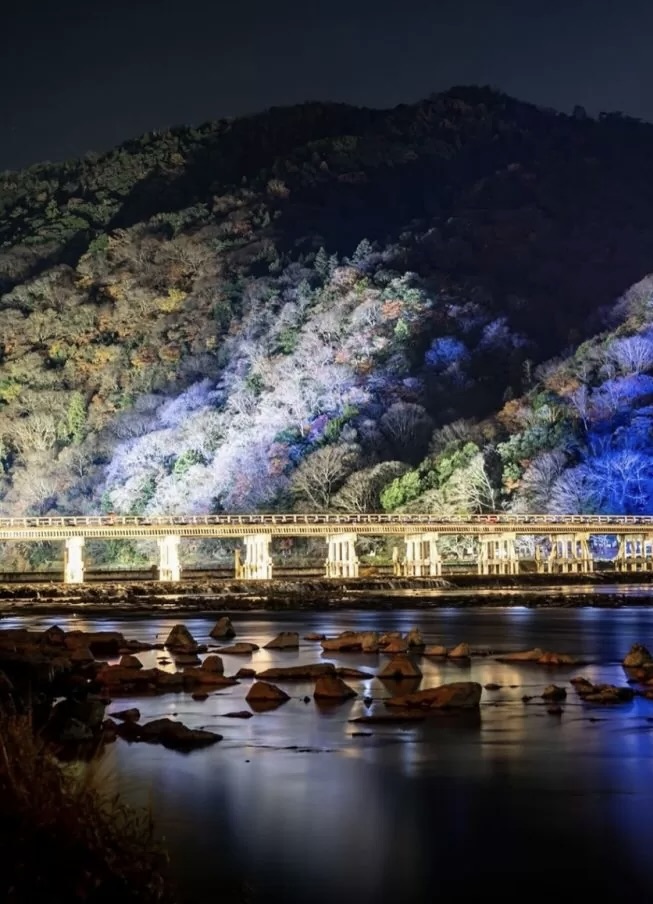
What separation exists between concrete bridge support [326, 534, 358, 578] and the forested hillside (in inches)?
486

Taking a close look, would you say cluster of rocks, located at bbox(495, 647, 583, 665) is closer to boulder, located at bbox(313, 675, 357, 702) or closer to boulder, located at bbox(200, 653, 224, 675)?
boulder, located at bbox(200, 653, 224, 675)

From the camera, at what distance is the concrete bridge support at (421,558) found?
78812mm

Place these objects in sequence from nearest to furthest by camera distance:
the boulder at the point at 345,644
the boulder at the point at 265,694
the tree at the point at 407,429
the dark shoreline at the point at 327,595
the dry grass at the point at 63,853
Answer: the dry grass at the point at 63,853, the boulder at the point at 265,694, the boulder at the point at 345,644, the dark shoreline at the point at 327,595, the tree at the point at 407,429

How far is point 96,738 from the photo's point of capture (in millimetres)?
20344

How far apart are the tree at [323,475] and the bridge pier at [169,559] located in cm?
1831

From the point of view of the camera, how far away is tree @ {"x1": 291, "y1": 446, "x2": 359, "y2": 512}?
94.0 m

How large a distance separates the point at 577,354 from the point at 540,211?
64.3 m

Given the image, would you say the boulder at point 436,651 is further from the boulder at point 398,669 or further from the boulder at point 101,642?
the boulder at point 101,642

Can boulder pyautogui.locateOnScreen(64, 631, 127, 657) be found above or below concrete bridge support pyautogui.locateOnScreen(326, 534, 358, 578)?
below

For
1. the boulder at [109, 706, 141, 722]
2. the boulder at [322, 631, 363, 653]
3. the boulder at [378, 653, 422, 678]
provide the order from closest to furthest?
the boulder at [109, 706, 141, 722]
the boulder at [378, 653, 422, 678]
the boulder at [322, 631, 363, 653]

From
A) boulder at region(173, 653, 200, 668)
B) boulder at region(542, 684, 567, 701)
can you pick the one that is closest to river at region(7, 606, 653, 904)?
boulder at region(542, 684, 567, 701)

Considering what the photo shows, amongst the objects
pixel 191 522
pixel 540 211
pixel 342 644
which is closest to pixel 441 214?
pixel 540 211

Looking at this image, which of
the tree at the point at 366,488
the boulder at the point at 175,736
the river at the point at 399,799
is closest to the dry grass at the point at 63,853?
the river at the point at 399,799

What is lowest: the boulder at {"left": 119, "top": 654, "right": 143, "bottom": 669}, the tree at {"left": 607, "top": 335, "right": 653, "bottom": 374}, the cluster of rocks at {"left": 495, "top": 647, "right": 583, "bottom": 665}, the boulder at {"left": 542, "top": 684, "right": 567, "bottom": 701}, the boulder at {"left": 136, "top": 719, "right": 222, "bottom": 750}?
the boulder at {"left": 136, "top": 719, "right": 222, "bottom": 750}
